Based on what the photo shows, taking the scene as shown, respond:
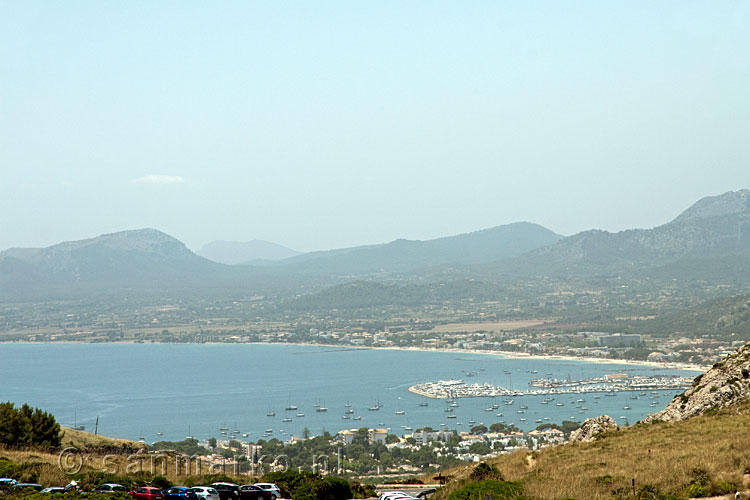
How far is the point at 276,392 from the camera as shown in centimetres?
13862

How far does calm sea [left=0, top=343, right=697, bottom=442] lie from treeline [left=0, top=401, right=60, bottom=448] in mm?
59083

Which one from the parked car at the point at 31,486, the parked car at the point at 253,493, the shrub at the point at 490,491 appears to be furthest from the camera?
the parked car at the point at 253,493

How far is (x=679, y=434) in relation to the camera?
22.9m

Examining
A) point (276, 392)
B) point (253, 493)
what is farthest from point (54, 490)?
point (276, 392)

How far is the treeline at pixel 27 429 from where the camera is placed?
31219 mm

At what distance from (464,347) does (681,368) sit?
6517 centimetres

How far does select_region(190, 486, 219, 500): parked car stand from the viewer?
755 inches

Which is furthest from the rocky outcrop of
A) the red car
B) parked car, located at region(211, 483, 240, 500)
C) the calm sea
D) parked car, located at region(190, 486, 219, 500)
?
the calm sea

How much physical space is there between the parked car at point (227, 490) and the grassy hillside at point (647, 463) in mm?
5375

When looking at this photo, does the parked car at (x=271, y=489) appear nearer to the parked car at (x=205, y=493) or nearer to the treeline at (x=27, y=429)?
the parked car at (x=205, y=493)

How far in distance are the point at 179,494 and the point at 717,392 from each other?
19000mm

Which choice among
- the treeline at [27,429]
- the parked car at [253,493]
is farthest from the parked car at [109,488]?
the treeline at [27,429]

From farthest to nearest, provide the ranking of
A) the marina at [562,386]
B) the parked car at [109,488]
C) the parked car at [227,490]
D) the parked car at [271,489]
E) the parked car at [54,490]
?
the marina at [562,386], the parked car at [271,489], the parked car at [227,490], the parked car at [109,488], the parked car at [54,490]

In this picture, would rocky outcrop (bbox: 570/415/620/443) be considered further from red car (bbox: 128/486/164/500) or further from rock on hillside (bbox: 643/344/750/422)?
red car (bbox: 128/486/164/500)
